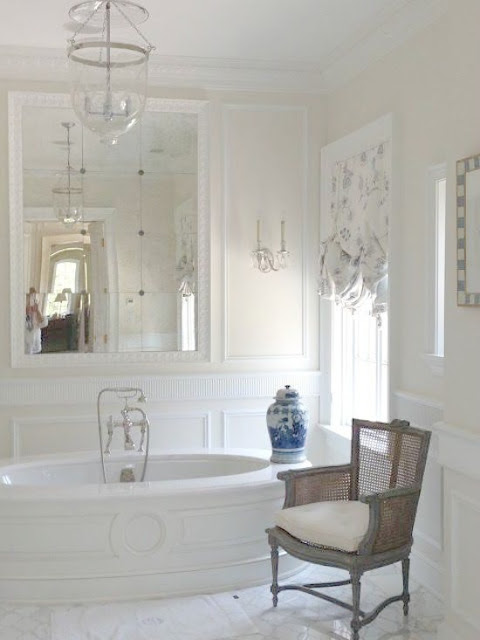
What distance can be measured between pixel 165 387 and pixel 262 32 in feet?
7.12

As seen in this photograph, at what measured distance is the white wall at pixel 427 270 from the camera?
124 inches

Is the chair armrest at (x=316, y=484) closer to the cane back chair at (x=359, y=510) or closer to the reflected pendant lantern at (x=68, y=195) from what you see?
the cane back chair at (x=359, y=510)

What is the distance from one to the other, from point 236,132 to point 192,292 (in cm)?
105

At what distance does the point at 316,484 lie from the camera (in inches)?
159

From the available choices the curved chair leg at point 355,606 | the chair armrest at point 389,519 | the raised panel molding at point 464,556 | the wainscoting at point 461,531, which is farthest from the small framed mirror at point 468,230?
the curved chair leg at point 355,606

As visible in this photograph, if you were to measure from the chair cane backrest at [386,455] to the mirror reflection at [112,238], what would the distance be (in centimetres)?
157

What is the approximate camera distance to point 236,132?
538cm

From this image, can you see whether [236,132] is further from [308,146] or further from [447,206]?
[447,206]

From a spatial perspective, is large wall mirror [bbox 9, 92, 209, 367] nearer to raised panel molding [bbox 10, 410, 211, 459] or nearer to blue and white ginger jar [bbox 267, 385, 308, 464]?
raised panel molding [bbox 10, 410, 211, 459]

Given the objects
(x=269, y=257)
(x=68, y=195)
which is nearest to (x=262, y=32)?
(x=269, y=257)

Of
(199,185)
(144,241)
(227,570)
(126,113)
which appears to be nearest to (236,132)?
(199,185)

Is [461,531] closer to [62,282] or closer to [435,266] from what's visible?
[435,266]

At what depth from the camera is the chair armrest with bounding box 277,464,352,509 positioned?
394 centimetres

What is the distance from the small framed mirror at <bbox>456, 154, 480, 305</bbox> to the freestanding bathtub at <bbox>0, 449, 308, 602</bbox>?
4.97 feet
